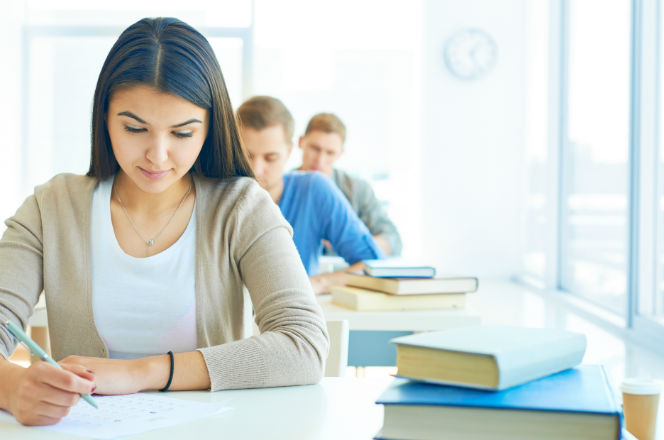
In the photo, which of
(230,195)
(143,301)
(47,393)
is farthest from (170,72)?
(47,393)

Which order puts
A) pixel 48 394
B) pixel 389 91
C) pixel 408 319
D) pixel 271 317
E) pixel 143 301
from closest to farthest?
pixel 48 394 < pixel 271 317 < pixel 143 301 < pixel 408 319 < pixel 389 91

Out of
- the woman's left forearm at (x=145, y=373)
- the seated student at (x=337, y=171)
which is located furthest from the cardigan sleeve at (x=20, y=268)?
the seated student at (x=337, y=171)

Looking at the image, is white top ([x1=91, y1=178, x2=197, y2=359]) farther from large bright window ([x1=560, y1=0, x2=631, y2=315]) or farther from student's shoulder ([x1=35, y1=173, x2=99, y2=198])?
large bright window ([x1=560, y1=0, x2=631, y2=315])

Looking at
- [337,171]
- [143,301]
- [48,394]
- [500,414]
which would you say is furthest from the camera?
[337,171]

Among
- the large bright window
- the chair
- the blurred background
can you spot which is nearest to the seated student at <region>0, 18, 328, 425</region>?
the chair

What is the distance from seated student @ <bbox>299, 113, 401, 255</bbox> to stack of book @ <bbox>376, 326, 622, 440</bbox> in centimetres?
294

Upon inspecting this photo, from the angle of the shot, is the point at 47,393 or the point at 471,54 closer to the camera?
the point at 47,393

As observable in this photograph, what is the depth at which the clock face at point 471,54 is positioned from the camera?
638 cm

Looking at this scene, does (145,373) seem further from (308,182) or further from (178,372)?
(308,182)

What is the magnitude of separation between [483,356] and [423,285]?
1.26m

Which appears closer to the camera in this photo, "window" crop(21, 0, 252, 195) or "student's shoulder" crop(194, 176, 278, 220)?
"student's shoulder" crop(194, 176, 278, 220)

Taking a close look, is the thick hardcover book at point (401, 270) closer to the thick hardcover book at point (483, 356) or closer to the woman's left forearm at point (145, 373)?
the woman's left forearm at point (145, 373)

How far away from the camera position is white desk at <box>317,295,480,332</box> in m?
1.88

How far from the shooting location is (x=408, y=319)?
6.25 feet
